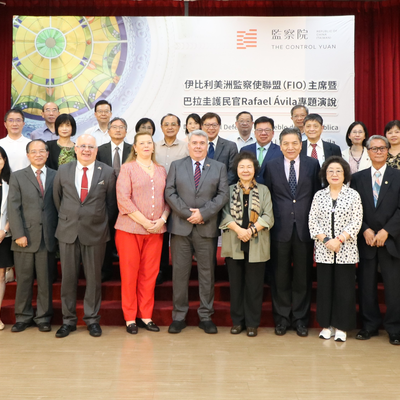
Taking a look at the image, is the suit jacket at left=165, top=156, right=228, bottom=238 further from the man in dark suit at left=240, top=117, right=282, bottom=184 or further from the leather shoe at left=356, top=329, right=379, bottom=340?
the leather shoe at left=356, top=329, right=379, bottom=340

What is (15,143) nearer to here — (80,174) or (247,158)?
(80,174)

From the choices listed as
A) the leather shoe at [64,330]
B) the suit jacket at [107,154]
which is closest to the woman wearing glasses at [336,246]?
the suit jacket at [107,154]

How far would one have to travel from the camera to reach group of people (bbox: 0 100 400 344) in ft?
12.0

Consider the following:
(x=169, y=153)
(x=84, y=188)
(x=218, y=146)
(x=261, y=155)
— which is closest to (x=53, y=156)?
(x=84, y=188)

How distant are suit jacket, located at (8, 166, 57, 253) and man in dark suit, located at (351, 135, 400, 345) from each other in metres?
2.47

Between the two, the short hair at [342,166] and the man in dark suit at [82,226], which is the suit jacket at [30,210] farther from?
the short hair at [342,166]

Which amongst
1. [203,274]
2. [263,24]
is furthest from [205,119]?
[263,24]

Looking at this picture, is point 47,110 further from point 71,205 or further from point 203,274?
point 203,274

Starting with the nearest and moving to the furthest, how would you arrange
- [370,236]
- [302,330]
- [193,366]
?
[193,366] < [370,236] < [302,330]

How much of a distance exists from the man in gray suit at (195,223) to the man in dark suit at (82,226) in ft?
1.82

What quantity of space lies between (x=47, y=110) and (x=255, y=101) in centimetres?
242

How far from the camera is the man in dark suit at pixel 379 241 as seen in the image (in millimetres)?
3621

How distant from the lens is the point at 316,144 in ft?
14.2

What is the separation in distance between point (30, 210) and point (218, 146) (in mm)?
1703
